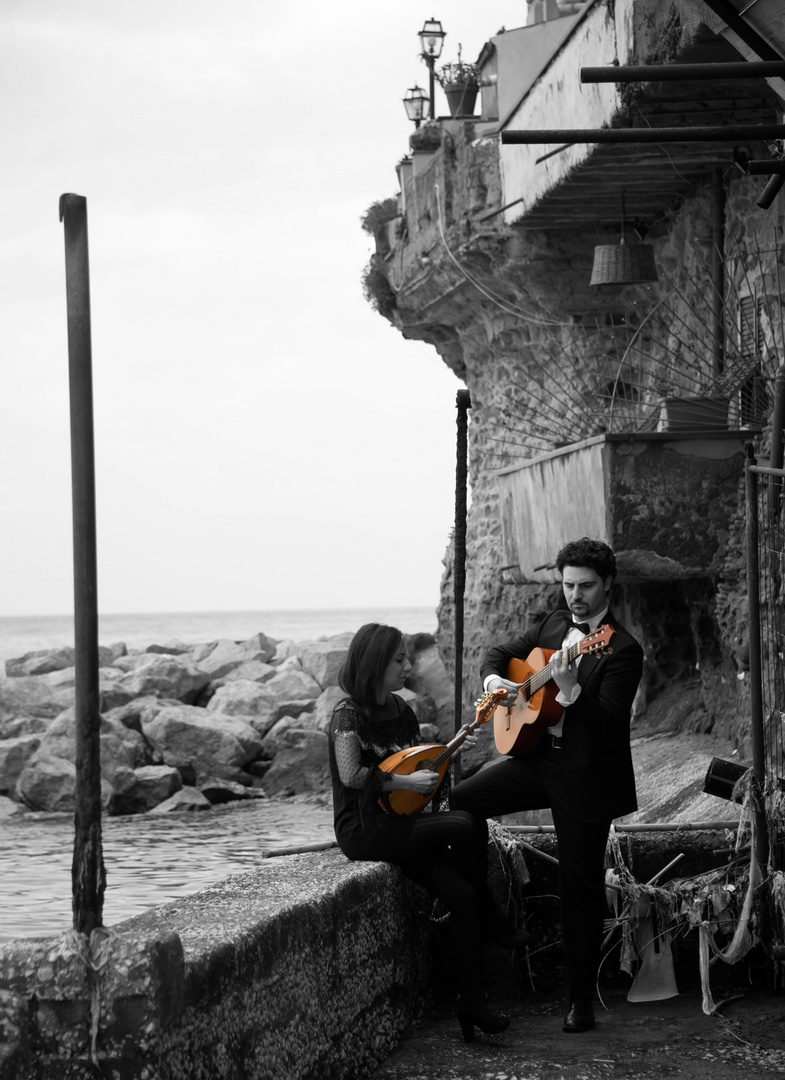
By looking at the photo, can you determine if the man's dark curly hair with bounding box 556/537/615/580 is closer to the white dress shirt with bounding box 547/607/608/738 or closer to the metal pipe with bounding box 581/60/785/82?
the white dress shirt with bounding box 547/607/608/738

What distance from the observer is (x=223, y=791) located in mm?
15438

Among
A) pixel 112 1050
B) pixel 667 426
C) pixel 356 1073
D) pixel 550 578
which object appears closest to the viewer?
pixel 112 1050

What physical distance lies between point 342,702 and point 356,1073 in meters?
1.16

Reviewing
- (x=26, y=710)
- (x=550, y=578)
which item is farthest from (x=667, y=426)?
(x=26, y=710)

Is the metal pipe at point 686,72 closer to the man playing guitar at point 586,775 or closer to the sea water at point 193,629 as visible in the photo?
the man playing guitar at point 586,775

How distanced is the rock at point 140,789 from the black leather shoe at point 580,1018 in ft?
36.1

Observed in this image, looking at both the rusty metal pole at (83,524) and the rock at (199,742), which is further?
the rock at (199,742)

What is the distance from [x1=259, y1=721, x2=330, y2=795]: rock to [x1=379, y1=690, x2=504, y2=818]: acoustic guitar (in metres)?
11.3

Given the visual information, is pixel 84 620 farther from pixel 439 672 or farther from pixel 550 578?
pixel 439 672

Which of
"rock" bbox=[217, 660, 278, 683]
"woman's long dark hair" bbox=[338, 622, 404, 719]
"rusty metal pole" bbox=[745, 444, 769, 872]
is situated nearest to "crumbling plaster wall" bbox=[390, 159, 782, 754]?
"rusty metal pole" bbox=[745, 444, 769, 872]

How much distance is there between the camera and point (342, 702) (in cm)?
446

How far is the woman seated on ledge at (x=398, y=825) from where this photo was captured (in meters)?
4.35

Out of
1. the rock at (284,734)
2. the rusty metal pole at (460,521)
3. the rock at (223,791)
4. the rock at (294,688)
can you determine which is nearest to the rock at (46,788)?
the rock at (223,791)

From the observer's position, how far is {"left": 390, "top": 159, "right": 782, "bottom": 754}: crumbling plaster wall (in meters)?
9.05
